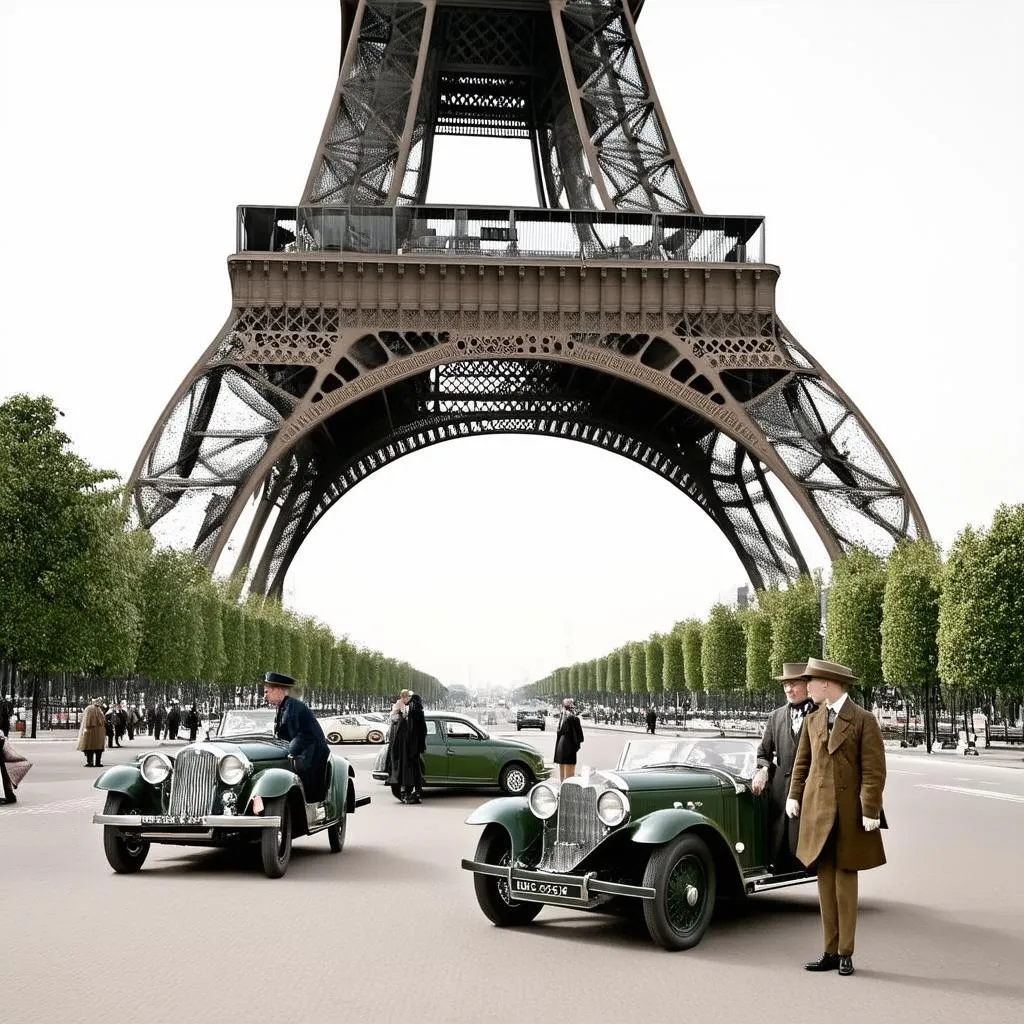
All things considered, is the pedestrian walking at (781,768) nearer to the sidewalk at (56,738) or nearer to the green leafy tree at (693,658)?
the sidewalk at (56,738)

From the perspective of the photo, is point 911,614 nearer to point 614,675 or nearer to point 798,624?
point 798,624

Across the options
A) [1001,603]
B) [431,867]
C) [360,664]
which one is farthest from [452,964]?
[360,664]

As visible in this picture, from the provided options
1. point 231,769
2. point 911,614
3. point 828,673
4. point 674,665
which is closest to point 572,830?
point 828,673

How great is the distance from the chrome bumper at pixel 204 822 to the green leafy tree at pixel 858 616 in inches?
1501

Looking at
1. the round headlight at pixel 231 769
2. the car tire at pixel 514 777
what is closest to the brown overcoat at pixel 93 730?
the car tire at pixel 514 777

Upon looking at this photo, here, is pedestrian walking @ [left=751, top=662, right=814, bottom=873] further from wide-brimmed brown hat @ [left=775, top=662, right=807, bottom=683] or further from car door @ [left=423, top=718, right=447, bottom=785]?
car door @ [left=423, top=718, right=447, bottom=785]

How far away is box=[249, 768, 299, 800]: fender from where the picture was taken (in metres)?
12.4

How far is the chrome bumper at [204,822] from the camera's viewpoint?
480 inches

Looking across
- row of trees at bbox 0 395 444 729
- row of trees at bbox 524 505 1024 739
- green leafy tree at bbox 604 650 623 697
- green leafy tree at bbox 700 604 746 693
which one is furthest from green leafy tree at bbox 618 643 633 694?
row of trees at bbox 0 395 444 729

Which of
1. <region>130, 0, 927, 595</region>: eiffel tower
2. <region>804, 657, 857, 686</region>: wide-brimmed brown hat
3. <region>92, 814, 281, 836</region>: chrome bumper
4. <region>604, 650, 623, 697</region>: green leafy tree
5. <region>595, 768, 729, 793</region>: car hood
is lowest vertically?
<region>92, 814, 281, 836</region>: chrome bumper

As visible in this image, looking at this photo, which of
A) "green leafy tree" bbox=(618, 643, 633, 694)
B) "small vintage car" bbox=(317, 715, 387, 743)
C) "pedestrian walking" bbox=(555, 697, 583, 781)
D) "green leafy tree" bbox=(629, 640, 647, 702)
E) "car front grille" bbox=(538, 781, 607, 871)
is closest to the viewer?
"car front grille" bbox=(538, 781, 607, 871)

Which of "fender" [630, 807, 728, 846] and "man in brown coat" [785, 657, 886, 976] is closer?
"man in brown coat" [785, 657, 886, 976]

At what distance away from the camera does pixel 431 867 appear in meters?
13.5

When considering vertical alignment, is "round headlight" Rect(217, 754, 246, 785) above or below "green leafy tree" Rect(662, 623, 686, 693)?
below
